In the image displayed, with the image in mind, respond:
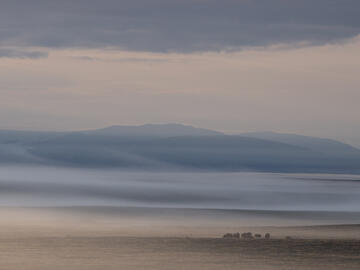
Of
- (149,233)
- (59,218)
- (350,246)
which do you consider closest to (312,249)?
(350,246)

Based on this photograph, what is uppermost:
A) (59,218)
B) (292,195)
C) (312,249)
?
Answer: (292,195)

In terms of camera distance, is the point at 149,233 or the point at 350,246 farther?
the point at 149,233

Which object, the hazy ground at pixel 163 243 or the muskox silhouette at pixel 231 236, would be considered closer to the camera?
the hazy ground at pixel 163 243

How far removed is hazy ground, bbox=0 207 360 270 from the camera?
39156 mm

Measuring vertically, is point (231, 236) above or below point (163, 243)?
above

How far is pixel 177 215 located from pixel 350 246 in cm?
2715

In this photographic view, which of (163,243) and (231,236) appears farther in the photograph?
(231,236)

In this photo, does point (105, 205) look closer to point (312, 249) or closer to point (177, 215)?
point (177, 215)

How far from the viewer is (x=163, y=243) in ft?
153

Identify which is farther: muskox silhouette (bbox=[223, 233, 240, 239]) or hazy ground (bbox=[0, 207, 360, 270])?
muskox silhouette (bbox=[223, 233, 240, 239])

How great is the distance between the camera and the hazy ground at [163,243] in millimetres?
39156

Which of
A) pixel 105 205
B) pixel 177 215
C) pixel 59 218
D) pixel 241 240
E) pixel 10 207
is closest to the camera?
pixel 241 240

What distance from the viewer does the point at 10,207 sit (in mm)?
78562

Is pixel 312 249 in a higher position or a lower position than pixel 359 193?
lower
